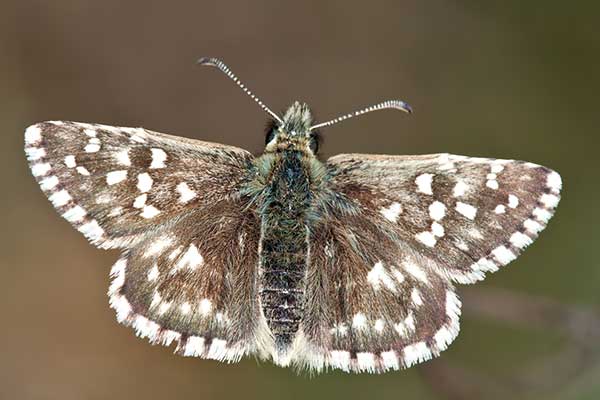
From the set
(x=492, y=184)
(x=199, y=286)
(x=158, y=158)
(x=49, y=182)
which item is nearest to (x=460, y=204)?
(x=492, y=184)

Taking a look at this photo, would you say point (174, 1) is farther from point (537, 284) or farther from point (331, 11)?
point (537, 284)

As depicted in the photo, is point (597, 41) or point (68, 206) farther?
point (597, 41)

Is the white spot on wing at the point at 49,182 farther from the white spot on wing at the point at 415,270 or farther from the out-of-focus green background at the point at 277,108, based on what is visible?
the out-of-focus green background at the point at 277,108

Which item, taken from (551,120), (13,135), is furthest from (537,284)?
(13,135)

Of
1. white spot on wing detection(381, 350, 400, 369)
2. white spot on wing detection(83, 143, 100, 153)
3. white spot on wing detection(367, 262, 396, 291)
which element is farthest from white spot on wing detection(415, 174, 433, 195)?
white spot on wing detection(83, 143, 100, 153)

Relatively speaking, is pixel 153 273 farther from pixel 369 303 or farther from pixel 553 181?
pixel 553 181

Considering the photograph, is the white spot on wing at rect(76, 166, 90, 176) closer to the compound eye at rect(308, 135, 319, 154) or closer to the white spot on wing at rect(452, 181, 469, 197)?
the compound eye at rect(308, 135, 319, 154)
